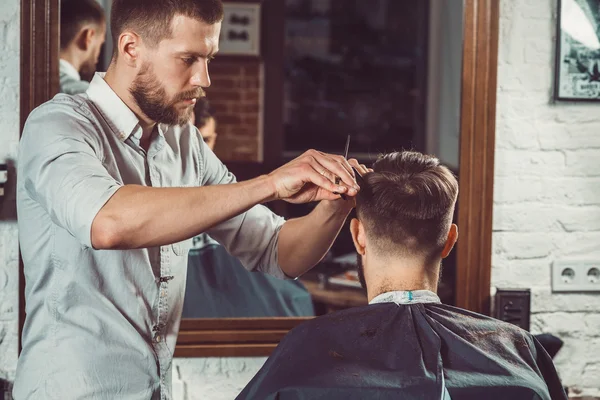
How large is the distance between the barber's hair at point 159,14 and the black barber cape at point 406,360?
2.61 ft

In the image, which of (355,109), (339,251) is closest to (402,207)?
(339,251)

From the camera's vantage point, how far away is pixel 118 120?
6.14ft

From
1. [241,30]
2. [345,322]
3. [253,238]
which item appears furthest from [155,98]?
[241,30]

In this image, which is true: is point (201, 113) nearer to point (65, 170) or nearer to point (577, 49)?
point (577, 49)

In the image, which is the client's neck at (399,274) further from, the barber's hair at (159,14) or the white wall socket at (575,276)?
the white wall socket at (575,276)

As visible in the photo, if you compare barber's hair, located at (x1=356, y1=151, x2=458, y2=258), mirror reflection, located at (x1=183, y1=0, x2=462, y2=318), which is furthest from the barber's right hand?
mirror reflection, located at (x1=183, y1=0, x2=462, y2=318)

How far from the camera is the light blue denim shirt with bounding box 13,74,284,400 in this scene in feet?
5.51

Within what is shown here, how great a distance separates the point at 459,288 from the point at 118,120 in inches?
52.0

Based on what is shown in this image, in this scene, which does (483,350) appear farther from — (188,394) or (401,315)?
(188,394)

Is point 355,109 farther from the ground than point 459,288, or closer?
farther from the ground

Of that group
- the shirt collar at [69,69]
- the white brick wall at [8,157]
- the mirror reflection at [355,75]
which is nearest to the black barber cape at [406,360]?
the white brick wall at [8,157]

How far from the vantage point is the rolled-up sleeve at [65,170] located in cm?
150

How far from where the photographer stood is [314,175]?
5.10 ft

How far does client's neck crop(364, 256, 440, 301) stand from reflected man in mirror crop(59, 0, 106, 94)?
1290 mm
